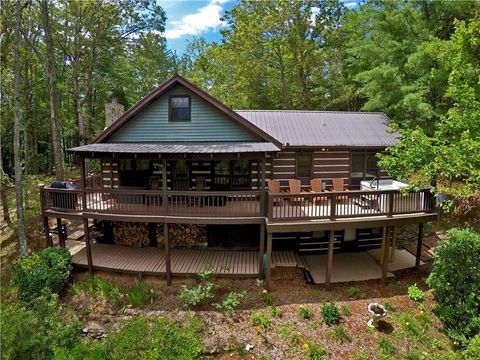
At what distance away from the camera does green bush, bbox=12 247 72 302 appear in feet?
32.5

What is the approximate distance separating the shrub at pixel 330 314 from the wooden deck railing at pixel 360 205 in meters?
2.86

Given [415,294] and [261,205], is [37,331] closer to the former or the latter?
[261,205]

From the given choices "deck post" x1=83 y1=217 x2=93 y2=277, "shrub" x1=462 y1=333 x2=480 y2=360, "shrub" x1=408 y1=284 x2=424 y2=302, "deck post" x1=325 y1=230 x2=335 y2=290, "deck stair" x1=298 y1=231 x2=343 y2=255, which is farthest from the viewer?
"deck stair" x1=298 y1=231 x2=343 y2=255

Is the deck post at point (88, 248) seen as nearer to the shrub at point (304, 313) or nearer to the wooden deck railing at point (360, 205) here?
the wooden deck railing at point (360, 205)

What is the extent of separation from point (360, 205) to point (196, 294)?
6.56m

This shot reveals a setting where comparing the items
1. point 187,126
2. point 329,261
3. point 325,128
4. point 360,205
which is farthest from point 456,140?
point 187,126

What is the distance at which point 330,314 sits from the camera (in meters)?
9.09

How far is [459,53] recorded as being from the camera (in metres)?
9.70

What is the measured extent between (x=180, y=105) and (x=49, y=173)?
21.8 metres

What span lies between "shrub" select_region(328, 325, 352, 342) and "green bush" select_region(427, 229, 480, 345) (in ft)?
9.87

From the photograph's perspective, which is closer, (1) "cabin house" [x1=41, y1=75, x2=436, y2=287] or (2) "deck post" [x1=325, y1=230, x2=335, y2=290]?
(2) "deck post" [x1=325, y1=230, x2=335, y2=290]

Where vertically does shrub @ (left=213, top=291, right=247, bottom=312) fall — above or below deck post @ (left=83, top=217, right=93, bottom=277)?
below

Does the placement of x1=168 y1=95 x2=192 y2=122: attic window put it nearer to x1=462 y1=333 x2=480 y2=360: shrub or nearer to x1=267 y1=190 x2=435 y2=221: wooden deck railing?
x1=267 y1=190 x2=435 y2=221: wooden deck railing

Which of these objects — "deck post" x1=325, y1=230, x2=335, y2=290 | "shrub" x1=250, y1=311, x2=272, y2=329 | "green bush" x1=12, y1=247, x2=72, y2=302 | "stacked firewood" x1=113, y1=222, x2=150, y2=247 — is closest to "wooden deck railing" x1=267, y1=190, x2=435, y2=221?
"deck post" x1=325, y1=230, x2=335, y2=290
